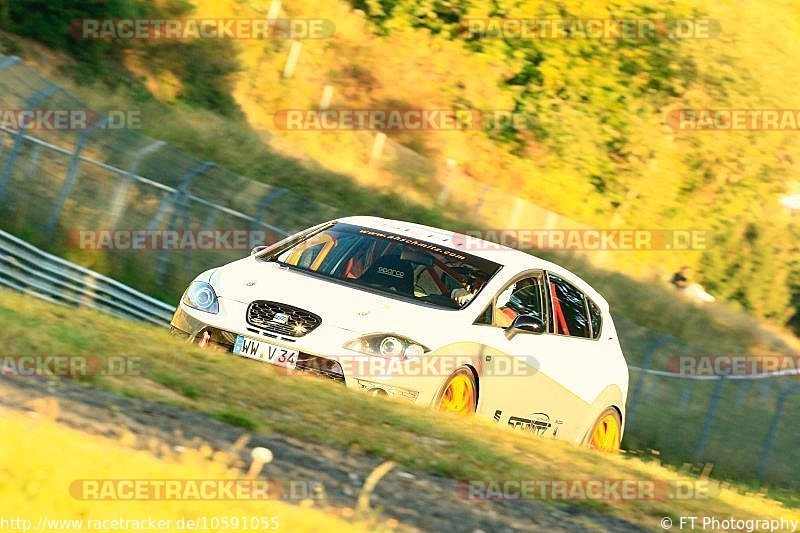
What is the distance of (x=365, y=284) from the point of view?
11.5m

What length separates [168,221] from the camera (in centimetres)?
2248

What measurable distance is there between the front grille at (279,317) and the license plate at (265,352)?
124 mm

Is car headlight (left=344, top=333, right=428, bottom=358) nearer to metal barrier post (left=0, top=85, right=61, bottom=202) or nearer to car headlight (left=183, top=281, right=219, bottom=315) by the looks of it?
car headlight (left=183, top=281, right=219, bottom=315)

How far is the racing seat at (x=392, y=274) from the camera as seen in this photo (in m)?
11.6

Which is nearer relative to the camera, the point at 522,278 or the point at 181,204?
the point at 522,278

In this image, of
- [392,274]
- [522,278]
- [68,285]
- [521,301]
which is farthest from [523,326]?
[68,285]

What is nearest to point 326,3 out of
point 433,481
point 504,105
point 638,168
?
point 504,105

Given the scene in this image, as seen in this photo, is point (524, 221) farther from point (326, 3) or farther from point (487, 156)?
point (326, 3)

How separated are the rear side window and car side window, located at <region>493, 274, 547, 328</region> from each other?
34.2 inches

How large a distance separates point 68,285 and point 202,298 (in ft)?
30.2

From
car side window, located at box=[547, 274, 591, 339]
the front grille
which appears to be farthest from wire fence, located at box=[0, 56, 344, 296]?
the front grille

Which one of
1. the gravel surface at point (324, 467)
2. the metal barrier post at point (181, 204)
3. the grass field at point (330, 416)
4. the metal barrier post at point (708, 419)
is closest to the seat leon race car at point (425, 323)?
the grass field at point (330, 416)

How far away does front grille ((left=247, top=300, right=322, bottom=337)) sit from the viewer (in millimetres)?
10688

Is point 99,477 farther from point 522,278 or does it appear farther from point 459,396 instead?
point 522,278
